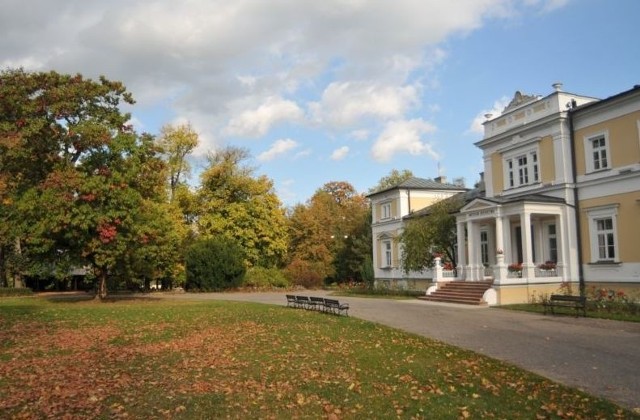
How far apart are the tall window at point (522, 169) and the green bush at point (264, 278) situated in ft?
82.9

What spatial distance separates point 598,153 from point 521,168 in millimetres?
4712

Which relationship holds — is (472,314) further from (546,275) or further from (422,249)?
(422,249)

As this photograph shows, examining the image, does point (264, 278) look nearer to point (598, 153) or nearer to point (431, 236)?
point (431, 236)

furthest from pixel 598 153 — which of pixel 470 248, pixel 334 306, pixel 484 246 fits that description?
pixel 334 306

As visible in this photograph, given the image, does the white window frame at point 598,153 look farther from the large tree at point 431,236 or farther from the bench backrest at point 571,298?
the bench backrest at point 571,298

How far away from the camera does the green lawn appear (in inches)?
282

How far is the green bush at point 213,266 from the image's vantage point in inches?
1817

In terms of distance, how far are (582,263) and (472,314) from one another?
9147 millimetres

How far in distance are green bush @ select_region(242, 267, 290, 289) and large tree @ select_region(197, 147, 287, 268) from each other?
6.50ft

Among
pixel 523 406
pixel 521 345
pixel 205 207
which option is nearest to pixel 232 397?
pixel 523 406

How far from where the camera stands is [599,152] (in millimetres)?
25562

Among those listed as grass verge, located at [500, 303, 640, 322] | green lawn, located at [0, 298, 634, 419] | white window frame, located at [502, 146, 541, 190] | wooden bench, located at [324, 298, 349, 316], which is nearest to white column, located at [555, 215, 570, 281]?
white window frame, located at [502, 146, 541, 190]

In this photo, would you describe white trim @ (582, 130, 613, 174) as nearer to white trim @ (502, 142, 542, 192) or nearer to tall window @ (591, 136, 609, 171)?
tall window @ (591, 136, 609, 171)

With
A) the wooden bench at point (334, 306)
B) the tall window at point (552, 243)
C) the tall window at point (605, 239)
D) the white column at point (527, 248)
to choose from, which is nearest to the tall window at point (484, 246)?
the tall window at point (552, 243)
